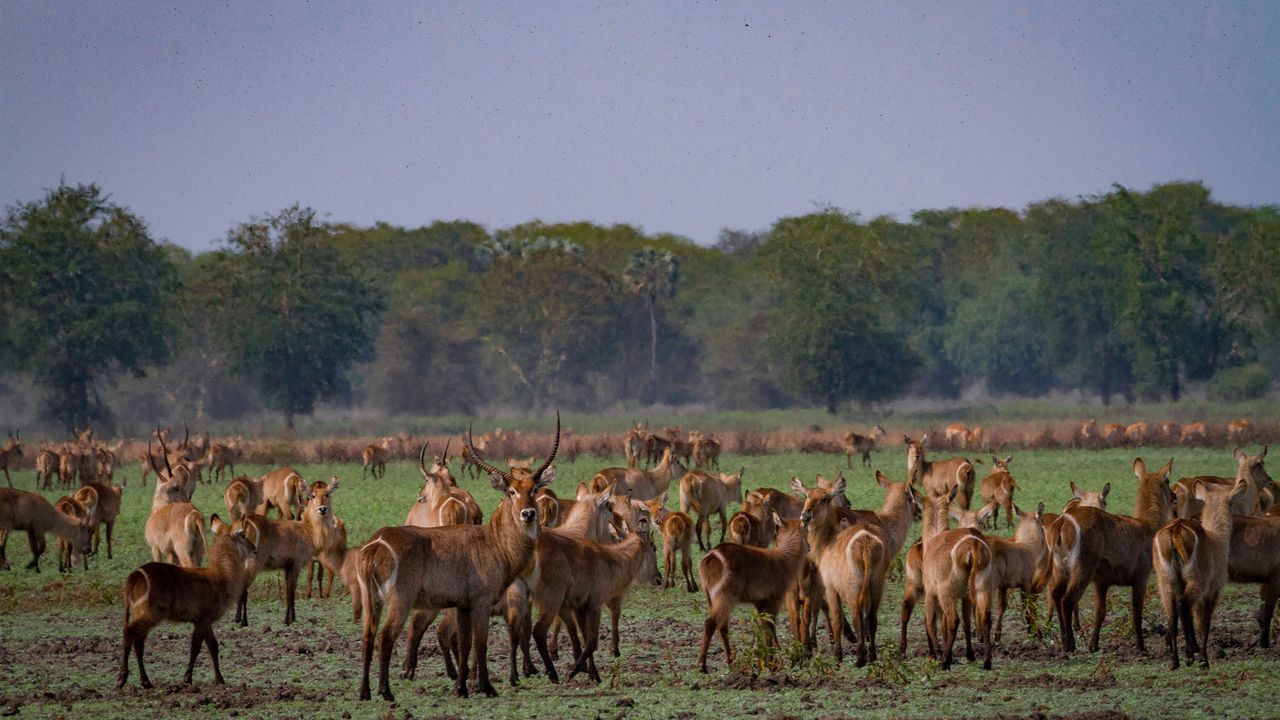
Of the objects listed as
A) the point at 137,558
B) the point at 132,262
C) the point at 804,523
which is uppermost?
the point at 132,262

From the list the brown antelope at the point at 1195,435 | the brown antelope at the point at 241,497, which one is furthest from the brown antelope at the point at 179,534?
the brown antelope at the point at 1195,435

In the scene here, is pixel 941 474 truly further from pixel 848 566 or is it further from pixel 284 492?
pixel 848 566

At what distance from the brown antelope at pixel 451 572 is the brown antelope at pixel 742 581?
144 cm

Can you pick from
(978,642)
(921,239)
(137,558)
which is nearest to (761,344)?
(921,239)

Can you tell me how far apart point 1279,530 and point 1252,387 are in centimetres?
6172

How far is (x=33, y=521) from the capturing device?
19.8m

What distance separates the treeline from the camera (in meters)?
68.1

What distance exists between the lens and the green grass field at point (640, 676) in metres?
10.5

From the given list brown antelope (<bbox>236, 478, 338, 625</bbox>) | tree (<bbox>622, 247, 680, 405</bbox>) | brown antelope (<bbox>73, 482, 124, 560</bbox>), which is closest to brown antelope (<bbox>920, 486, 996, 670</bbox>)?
brown antelope (<bbox>236, 478, 338, 625</bbox>)

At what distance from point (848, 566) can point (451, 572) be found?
315cm

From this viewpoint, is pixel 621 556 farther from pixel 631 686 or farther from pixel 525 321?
pixel 525 321

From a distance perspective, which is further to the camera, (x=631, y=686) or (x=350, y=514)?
(x=350, y=514)

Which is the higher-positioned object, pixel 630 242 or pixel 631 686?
pixel 630 242

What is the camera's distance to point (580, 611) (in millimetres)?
12414
